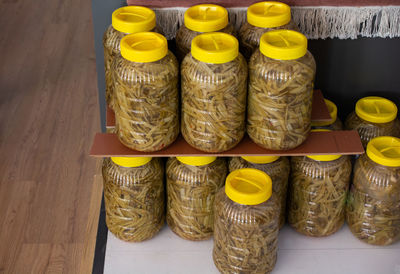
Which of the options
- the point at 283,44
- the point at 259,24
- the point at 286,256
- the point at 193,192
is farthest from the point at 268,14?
the point at 286,256

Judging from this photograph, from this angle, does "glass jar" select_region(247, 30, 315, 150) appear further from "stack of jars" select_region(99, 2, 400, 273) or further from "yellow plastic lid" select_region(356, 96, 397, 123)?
"yellow plastic lid" select_region(356, 96, 397, 123)

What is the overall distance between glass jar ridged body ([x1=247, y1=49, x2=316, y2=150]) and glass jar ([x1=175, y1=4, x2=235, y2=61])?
15 cm

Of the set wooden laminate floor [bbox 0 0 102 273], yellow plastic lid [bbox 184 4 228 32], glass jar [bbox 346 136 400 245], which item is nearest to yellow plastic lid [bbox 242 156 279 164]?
glass jar [bbox 346 136 400 245]

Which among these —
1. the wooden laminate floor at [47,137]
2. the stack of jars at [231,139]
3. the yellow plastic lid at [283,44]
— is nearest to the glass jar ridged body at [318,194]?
the stack of jars at [231,139]

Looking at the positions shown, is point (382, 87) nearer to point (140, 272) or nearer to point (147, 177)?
point (147, 177)

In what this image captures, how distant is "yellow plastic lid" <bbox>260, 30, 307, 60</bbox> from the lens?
4.30ft

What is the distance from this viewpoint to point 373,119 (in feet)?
5.41

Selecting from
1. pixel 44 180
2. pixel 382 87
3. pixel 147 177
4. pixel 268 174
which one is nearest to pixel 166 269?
pixel 147 177

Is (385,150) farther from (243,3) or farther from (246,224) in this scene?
(243,3)

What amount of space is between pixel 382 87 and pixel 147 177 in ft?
2.67

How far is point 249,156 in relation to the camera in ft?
4.94

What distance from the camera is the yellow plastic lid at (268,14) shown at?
1.47 m

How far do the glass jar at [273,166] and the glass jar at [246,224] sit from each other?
7cm

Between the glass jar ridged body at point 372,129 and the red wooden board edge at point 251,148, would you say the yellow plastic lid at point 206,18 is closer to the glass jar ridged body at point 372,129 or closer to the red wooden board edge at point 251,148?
the red wooden board edge at point 251,148
